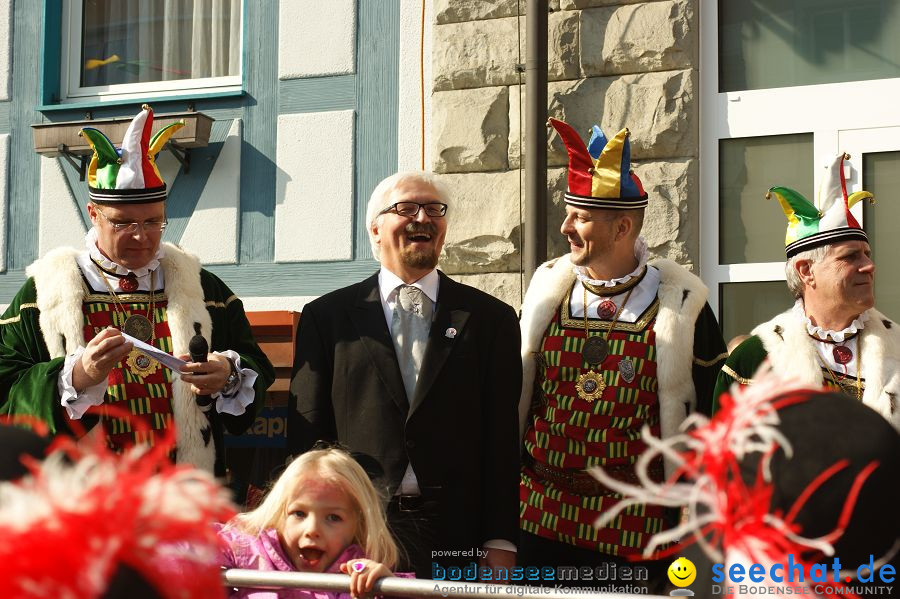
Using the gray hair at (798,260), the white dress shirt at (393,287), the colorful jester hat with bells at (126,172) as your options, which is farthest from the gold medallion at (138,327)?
the gray hair at (798,260)

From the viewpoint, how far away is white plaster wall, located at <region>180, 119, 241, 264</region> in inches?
250

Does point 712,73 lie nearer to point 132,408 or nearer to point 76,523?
point 132,408

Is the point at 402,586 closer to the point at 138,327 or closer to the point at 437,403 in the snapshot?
the point at 437,403

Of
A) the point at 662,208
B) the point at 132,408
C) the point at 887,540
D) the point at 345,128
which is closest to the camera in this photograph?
the point at 887,540

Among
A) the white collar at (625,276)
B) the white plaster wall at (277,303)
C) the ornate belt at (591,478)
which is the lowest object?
the ornate belt at (591,478)

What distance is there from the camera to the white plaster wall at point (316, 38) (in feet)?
20.5

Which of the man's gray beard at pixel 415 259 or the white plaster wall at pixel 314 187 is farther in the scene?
the white plaster wall at pixel 314 187

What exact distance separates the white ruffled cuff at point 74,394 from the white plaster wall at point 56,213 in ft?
9.57

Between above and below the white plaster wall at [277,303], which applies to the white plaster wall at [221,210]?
above

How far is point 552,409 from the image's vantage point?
13.3 feet

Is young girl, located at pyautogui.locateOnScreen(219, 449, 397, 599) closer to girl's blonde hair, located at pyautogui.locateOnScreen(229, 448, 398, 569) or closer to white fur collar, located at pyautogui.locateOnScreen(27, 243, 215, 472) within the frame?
girl's blonde hair, located at pyautogui.locateOnScreen(229, 448, 398, 569)

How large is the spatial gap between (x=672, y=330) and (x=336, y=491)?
129 cm

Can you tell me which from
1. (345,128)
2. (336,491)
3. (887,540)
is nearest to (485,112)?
(345,128)

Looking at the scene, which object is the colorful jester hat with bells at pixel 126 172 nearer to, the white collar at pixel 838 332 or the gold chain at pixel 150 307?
the gold chain at pixel 150 307
